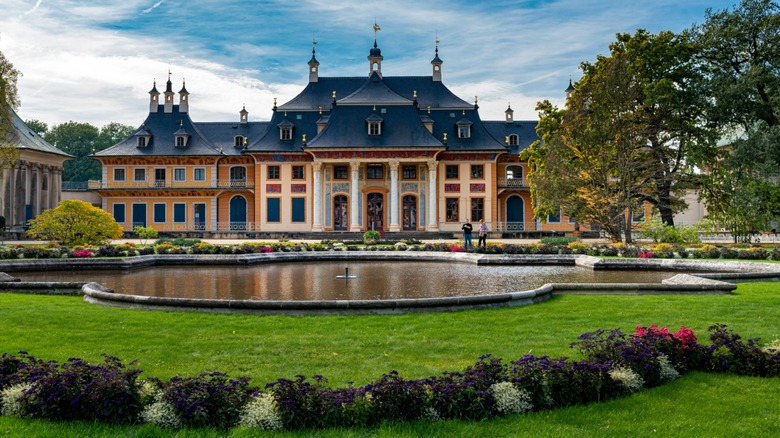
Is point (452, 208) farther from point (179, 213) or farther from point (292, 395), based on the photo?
point (292, 395)

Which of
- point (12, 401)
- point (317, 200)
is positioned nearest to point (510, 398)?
point (12, 401)

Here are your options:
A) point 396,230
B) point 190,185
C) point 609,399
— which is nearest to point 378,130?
point 396,230

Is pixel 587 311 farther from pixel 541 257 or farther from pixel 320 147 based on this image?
pixel 320 147

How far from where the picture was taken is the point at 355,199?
1721 inches

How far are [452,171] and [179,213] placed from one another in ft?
76.1

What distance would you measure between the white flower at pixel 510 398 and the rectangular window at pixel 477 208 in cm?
4050

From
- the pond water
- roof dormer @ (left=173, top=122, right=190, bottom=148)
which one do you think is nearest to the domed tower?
roof dormer @ (left=173, top=122, right=190, bottom=148)

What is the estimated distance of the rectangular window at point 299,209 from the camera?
150 ft

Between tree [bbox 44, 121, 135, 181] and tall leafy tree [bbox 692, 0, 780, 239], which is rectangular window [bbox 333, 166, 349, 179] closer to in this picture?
tall leafy tree [bbox 692, 0, 780, 239]

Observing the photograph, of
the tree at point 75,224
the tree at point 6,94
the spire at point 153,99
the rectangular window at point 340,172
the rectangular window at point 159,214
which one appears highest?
the spire at point 153,99

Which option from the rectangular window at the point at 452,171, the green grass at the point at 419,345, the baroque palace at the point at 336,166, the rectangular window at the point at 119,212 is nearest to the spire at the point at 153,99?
the baroque palace at the point at 336,166

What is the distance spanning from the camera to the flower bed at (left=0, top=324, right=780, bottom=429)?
4.75 m

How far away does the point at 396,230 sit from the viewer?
43.0 m

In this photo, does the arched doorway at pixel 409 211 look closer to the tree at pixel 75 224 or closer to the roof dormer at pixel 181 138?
the roof dormer at pixel 181 138
